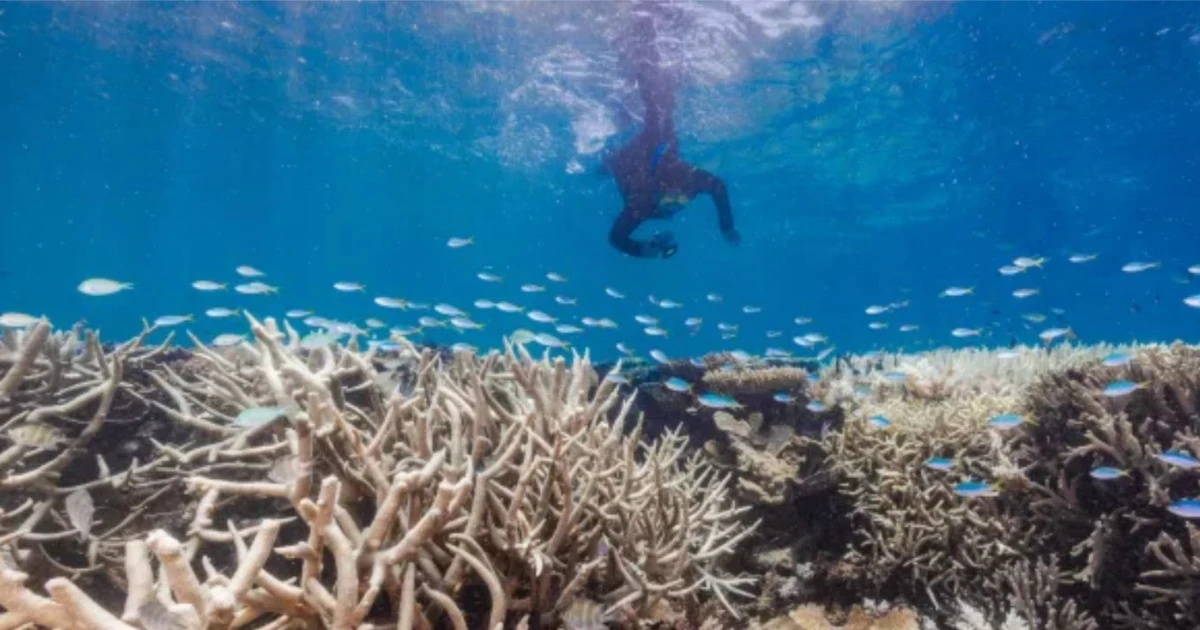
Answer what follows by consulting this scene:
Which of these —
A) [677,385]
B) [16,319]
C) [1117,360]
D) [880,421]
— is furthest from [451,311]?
[1117,360]

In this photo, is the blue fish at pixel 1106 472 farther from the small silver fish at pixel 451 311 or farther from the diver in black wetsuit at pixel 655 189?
the diver in black wetsuit at pixel 655 189

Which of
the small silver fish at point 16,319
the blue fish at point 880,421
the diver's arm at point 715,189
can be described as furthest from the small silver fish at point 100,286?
the diver's arm at point 715,189

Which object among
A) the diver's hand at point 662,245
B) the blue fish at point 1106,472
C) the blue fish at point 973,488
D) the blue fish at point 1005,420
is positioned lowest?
the blue fish at point 973,488

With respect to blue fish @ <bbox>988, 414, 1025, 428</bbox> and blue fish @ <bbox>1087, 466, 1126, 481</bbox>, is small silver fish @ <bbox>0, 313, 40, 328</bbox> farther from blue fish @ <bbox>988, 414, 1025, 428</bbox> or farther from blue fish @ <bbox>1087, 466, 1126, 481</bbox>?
blue fish @ <bbox>1087, 466, 1126, 481</bbox>

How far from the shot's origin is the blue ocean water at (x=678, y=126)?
21.0m

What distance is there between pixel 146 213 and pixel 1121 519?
79.8 meters

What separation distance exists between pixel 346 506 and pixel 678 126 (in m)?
26.1

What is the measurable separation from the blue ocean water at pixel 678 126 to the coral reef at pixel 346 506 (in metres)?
8.59

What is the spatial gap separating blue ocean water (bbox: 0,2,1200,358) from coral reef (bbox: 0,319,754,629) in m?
8.59

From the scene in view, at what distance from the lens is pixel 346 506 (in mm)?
2971

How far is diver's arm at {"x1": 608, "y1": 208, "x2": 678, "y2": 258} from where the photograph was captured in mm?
12367

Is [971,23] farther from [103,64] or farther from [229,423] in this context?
[103,64]

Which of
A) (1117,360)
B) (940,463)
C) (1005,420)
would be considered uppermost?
(1117,360)

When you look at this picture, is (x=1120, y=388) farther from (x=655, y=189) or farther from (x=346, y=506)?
(x=655, y=189)
